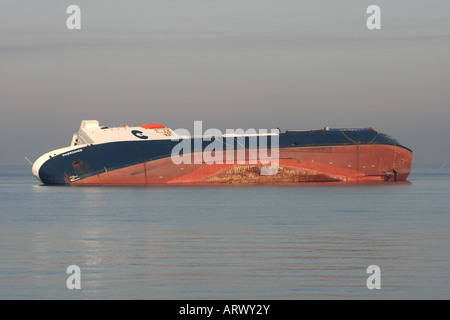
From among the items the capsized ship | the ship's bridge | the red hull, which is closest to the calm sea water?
the capsized ship

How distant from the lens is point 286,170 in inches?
3396

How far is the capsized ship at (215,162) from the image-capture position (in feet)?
278

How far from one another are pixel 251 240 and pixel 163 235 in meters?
5.20

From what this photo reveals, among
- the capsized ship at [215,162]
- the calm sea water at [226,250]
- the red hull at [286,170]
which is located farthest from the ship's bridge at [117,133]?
the calm sea water at [226,250]

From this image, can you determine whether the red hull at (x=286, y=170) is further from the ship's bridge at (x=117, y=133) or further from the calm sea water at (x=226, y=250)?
the calm sea water at (x=226, y=250)

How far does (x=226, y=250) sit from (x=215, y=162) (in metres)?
54.2

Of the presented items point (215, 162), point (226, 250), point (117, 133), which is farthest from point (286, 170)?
point (226, 250)

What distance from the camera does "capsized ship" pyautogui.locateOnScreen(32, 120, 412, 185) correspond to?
8469 cm

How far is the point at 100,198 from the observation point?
222 feet

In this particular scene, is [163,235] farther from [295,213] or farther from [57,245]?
[295,213]

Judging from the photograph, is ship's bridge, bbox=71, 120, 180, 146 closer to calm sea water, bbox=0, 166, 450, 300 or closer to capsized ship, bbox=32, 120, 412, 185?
capsized ship, bbox=32, 120, 412, 185

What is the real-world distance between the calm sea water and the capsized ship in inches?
954

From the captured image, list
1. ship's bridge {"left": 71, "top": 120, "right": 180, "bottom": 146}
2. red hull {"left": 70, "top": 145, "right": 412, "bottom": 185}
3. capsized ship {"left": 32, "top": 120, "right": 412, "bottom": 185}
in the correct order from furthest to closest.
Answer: ship's bridge {"left": 71, "top": 120, "right": 180, "bottom": 146} → red hull {"left": 70, "top": 145, "right": 412, "bottom": 185} → capsized ship {"left": 32, "top": 120, "right": 412, "bottom": 185}
